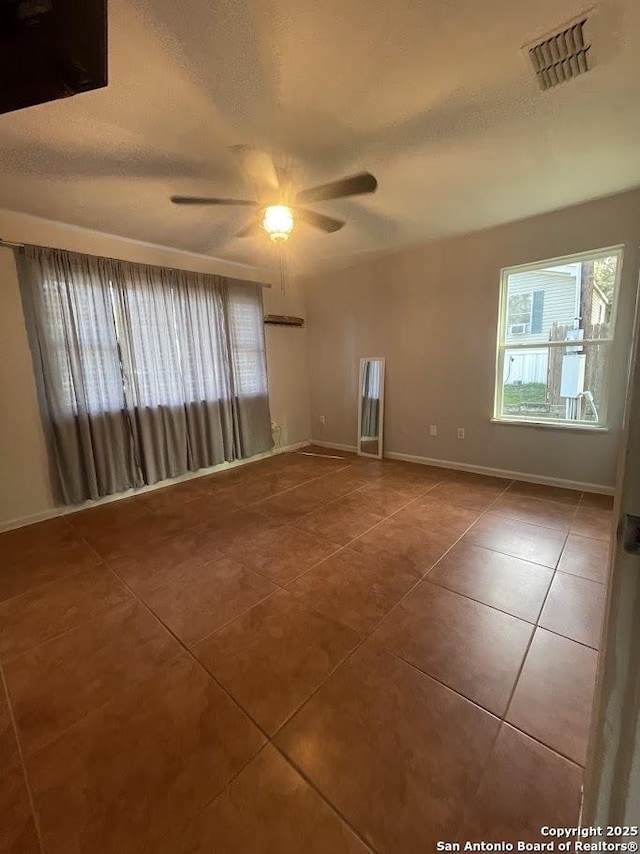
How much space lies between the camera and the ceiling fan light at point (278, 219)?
90.5 inches

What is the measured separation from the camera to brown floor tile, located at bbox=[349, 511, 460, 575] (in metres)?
2.21

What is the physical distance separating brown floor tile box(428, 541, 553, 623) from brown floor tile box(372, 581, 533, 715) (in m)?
0.08

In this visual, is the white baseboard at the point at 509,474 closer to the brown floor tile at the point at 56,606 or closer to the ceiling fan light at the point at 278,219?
the ceiling fan light at the point at 278,219

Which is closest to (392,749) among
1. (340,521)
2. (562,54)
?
(340,521)

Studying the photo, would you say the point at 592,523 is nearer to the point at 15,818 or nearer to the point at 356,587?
the point at 356,587

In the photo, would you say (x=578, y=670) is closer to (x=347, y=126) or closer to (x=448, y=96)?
(x=448, y=96)

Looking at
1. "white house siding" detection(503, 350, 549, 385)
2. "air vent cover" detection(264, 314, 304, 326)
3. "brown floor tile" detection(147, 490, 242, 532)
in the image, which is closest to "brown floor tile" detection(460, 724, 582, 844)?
"brown floor tile" detection(147, 490, 242, 532)

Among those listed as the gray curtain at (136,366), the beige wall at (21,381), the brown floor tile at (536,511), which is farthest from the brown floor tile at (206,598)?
the brown floor tile at (536,511)

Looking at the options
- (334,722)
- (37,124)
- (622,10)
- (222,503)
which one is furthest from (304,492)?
(622,10)

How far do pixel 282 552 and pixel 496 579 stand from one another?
1.33m

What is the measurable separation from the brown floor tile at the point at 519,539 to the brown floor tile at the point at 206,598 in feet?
4.99

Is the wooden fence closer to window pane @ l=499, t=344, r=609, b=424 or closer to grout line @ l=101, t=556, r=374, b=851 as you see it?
window pane @ l=499, t=344, r=609, b=424

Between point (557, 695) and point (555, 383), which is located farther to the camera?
point (555, 383)

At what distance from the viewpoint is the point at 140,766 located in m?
1.11
